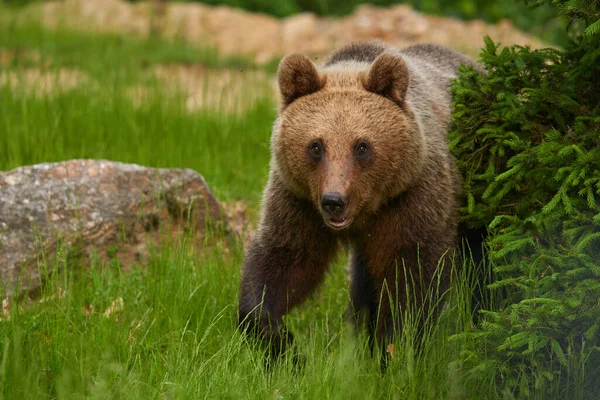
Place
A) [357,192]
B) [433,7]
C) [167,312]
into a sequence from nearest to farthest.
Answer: [357,192]
[167,312]
[433,7]

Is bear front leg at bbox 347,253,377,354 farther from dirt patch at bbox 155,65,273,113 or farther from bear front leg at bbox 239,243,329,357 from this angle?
dirt patch at bbox 155,65,273,113

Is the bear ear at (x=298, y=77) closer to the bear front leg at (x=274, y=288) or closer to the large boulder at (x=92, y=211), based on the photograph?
the bear front leg at (x=274, y=288)

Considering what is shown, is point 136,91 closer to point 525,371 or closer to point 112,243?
point 112,243

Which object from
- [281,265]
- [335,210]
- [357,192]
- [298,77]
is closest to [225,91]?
[298,77]

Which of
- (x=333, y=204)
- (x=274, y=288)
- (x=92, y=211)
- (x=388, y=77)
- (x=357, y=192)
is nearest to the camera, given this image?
(x=333, y=204)

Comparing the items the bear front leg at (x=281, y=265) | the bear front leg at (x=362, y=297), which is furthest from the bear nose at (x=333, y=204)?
the bear front leg at (x=362, y=297)

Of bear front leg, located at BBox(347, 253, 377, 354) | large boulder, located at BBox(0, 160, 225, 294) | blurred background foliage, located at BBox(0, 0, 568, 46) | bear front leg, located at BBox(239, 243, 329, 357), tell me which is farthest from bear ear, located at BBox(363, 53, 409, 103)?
blurred background foliage, located at BBox(0, 0, 568, 46)

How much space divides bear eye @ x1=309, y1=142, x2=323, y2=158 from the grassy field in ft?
2.71

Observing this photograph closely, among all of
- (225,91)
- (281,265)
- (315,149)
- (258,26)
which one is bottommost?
(258,26)

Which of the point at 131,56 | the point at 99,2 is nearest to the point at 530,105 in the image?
the point at 131,56

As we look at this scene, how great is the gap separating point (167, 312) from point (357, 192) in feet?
4.28

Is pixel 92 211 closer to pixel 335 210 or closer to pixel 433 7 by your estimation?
pixel 335 210

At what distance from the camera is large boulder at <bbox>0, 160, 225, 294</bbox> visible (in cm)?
512

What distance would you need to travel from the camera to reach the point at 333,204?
397cm
